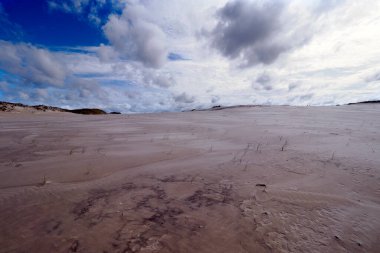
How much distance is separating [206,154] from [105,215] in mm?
2402

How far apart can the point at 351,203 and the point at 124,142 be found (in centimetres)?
429

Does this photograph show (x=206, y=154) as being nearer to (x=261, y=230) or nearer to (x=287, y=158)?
(x=287, y=158)

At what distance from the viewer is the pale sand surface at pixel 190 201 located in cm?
174

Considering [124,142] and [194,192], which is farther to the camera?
[124,142]

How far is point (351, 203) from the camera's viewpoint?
2334 mm

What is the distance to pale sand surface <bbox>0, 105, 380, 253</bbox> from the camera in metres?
1.74

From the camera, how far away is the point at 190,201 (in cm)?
236

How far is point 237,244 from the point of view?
5.63ft

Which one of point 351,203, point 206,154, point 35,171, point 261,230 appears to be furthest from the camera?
point 206,154

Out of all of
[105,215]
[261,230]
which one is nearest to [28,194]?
[105,215]

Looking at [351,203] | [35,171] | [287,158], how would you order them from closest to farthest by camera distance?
1. [351,203]
2. [35,171]
3. [287,158]

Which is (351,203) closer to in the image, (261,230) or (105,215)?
(261,230)

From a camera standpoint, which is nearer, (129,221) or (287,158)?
(129,221)

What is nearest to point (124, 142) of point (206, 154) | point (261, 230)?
point (206, 154)
